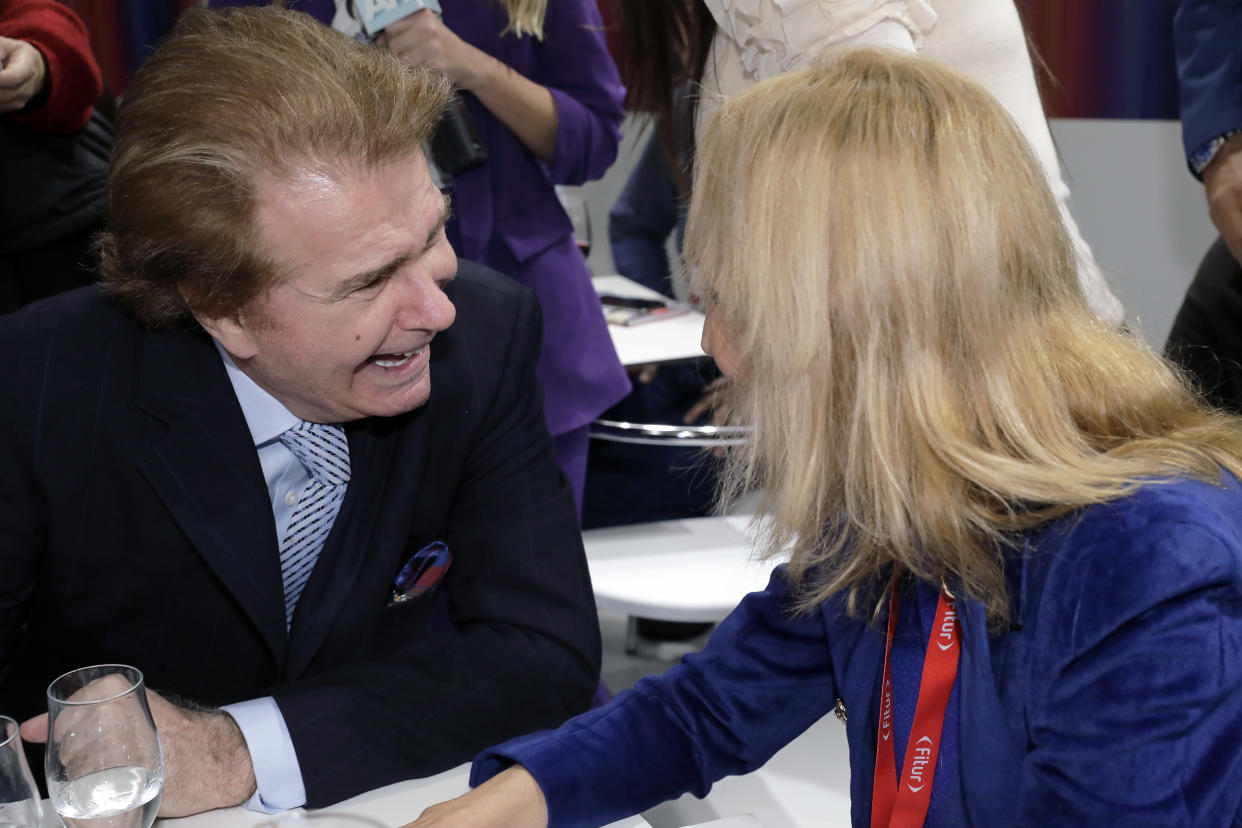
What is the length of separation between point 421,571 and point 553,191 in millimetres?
862

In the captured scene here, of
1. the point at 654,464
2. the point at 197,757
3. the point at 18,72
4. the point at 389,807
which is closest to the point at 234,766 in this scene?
the point at 197,757

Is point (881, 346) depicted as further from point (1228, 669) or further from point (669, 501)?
point (669, 501)

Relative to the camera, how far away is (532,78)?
7.20 feet

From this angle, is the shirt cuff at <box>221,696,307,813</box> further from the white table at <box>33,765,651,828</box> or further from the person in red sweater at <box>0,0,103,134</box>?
the person in red sweater at <box>0,0,103,134</box>

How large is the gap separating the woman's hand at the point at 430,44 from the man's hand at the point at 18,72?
2.08 ft

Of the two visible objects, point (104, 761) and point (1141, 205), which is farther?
point (1141, 205)

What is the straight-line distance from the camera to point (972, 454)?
975mm

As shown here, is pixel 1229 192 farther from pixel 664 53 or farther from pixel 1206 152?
pixel 664 53

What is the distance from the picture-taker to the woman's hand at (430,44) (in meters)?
1.95

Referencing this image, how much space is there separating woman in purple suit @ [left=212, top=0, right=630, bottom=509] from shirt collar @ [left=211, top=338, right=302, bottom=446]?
27.4 inches

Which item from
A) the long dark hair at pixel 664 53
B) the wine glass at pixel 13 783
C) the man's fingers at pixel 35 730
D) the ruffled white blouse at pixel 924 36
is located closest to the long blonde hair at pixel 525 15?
the long dark hair at pixel 664 53

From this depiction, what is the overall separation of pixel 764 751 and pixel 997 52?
3.01 feet

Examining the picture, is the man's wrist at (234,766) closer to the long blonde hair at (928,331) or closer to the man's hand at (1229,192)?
the long blonde hair at (928,331)

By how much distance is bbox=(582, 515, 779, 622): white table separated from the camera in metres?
2.07
